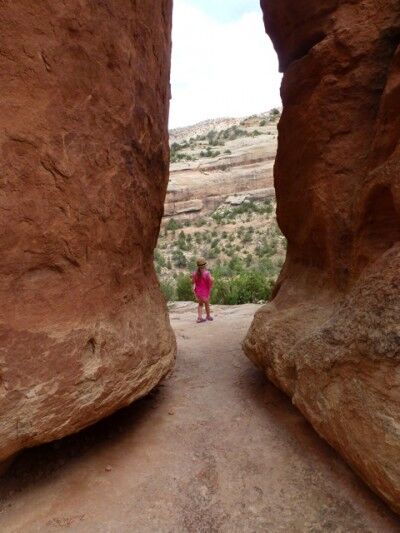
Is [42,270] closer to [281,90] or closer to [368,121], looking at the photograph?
[368,121]

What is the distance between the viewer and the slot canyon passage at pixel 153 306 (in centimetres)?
244

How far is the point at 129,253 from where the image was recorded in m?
3.51

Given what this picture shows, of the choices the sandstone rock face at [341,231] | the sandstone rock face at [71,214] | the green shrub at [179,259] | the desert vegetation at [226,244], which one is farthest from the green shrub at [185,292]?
the green shrub at [179,259]

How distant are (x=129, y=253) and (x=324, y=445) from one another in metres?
2.24

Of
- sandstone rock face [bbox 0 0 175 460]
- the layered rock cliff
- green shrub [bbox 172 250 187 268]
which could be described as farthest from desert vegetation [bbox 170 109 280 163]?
sandstone rock face [bbox 0 0 175 460]

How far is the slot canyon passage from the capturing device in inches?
96.2

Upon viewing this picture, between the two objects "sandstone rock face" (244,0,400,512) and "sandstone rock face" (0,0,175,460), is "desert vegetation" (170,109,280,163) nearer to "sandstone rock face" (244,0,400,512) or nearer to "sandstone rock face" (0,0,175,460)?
"sandstone rock face" (244,0,400,512)

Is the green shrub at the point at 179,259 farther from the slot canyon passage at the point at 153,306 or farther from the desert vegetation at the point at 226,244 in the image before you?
the slot canyon passage at the point at 153,306

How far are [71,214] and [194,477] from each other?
2.13 metres

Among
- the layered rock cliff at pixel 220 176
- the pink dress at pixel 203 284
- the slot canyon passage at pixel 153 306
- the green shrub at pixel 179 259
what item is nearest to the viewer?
the slot canyon passage at pixel 153 306

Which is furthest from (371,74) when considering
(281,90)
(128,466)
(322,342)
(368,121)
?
(128,466)

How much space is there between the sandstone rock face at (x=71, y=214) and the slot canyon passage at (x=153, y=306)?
0.01 m

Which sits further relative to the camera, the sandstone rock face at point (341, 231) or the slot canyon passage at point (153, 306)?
the slot canyon passage at point (153, 306)

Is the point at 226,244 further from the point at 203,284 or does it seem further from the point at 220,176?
the point at 203,284
